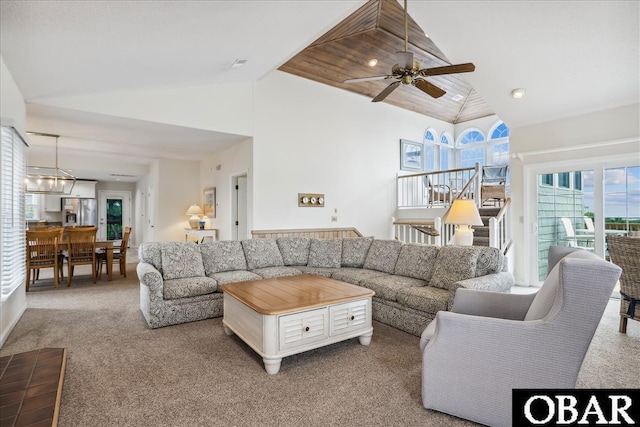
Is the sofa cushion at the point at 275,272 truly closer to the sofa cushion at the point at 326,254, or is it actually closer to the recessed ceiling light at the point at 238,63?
the sofa cushion at the point at 326,254

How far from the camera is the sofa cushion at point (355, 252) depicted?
15.6 feet

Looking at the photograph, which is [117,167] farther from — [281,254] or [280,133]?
[281,254]

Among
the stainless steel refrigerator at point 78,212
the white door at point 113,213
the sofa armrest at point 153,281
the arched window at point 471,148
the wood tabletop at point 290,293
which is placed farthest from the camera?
the white door at point 113,213

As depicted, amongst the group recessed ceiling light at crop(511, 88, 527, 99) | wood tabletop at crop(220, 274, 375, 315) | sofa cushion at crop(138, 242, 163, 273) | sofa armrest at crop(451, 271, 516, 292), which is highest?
recessed ceiling light at crop(511, 88, 527, 99)

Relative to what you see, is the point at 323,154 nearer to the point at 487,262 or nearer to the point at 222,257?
the point at 222,257

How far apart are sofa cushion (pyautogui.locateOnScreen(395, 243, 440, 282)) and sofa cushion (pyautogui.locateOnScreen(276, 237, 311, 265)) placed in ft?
4.99

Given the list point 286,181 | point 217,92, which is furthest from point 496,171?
point 217,92

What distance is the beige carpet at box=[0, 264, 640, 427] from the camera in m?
1.95

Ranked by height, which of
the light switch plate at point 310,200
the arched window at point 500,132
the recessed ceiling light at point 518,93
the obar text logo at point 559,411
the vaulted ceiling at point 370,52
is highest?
the vaulted ceiling at point 370,52

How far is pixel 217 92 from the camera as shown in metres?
5.44

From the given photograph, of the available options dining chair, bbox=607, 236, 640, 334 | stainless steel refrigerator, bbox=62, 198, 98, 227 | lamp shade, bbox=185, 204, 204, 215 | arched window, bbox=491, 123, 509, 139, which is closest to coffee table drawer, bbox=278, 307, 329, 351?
dining chair, bbox=607, 236, 640, 334

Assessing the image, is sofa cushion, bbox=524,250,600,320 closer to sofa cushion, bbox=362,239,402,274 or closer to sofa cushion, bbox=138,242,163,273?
sofa cushion, bbox=362,239,402,274

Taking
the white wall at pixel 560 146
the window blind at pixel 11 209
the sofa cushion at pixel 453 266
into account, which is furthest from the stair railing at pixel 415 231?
the window blind at pixel 11 209

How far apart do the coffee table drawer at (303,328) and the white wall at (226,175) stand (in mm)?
3360
